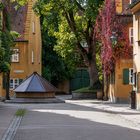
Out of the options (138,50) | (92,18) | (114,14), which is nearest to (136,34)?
(138,50)

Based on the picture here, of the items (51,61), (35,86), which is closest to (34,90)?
(35,86)

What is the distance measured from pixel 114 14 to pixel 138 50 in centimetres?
897

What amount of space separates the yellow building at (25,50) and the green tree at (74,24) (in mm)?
6822

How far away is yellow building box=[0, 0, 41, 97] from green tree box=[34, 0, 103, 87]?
6822 mm

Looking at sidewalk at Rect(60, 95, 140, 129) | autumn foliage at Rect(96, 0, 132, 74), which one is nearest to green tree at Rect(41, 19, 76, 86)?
autumn foliage at Rect(96, 0, 132, 74)

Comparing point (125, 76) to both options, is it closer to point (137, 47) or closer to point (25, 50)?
point (137, 47)

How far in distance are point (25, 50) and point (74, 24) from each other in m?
12.5

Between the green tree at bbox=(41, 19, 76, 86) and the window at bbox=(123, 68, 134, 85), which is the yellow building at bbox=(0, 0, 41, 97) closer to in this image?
the green tree at bbox=(41, 19, 76, 86)

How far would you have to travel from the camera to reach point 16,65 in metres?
62.9

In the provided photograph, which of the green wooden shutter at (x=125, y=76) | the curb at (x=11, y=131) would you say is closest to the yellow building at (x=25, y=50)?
the green wooden shutter at (x=125, y=76)

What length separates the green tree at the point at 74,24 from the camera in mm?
48138

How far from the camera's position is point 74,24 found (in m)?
52.1

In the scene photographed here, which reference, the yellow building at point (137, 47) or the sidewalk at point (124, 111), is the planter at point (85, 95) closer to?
the sidewalk at point (124, 111)

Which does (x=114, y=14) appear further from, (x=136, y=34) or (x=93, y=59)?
(x=93, y=59)
